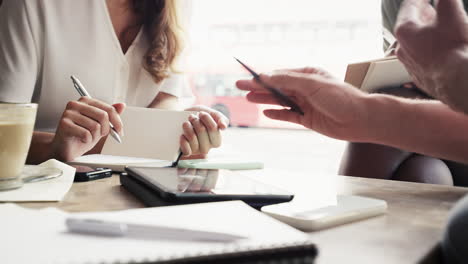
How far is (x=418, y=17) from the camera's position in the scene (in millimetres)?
511

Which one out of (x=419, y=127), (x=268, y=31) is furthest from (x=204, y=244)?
(x=268, y=31)

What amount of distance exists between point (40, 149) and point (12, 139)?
434 millimetres

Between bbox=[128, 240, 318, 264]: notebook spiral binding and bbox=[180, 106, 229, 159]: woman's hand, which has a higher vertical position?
bbox=[128, 240, 318, 264]: notebook spiral binding

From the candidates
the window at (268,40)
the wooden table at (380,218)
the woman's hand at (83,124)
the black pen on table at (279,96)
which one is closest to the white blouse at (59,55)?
the woman's hand at (83,124)

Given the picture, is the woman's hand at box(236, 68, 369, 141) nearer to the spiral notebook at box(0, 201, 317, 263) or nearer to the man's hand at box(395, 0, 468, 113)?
the man's hand at box(395, 0, 468, 113)

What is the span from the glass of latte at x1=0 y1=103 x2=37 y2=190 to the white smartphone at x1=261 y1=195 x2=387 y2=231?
356 millimetres

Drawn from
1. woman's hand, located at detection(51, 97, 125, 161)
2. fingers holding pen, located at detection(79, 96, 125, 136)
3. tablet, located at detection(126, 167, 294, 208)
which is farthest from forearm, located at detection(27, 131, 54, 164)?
tablet, located at detection(126, 167, 294, 208)

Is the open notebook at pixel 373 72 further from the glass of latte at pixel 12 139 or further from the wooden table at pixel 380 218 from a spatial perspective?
the glass of latte at pixel 12 139

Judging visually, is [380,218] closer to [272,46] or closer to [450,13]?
[450,13]

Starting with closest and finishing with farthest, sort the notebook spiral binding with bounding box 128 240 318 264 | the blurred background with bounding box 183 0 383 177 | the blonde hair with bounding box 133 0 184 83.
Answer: the notebook spiral binding with bounding box 128 240 318 264 < the blonde hair with bounding box 133 0 184 83 < the blurred background with bounding box 183 0 383 177

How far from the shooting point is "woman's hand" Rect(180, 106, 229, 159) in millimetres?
880

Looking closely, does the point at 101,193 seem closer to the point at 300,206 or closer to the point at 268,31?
the point at 300,206

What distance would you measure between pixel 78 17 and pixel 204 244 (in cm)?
120

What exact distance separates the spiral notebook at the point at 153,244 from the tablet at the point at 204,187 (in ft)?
0.34
